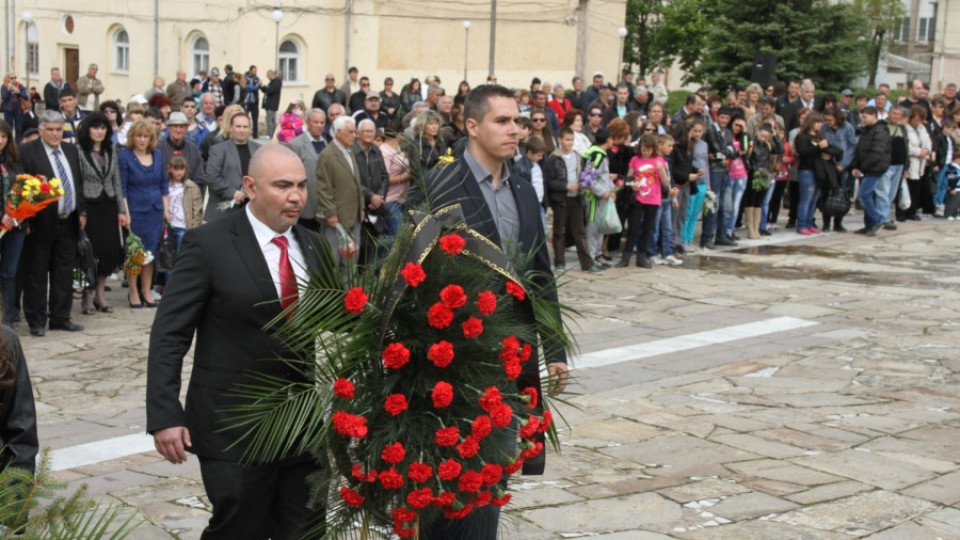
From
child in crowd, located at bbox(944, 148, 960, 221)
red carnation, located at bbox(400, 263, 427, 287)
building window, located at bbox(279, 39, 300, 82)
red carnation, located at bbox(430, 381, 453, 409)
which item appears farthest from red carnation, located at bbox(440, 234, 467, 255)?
building window, located at bbox(279, 39, 300, 82)

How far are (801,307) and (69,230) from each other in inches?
289

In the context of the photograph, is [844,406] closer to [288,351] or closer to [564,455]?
[564,455]

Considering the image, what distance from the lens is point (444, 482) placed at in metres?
4.32

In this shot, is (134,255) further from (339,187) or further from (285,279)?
(285,279)

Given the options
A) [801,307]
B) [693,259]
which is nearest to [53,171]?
[801,307]

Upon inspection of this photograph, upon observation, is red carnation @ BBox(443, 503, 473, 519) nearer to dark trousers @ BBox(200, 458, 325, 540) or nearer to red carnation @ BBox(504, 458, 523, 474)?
red carnation @ BBox(504, 458, 523, 474)

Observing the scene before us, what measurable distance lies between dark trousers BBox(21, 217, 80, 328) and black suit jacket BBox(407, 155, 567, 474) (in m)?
6.75

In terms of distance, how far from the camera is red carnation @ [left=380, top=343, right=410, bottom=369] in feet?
13.9

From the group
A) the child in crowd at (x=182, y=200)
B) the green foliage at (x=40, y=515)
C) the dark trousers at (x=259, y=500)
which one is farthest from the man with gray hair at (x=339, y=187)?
the green foliage at (x=40, y=515)

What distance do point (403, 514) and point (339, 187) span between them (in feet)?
26.6

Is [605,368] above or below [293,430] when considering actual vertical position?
below

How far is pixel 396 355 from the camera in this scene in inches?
167

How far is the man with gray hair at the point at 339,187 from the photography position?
478 inches

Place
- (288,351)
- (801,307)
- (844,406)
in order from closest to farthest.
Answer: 1. (288,351)
2. (844,406)
3. (801,307)
